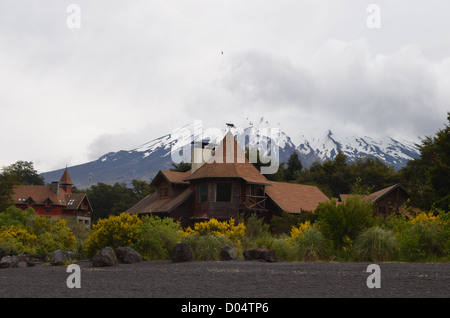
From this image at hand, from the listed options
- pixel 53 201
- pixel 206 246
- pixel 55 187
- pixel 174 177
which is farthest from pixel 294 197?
pixel 55 187

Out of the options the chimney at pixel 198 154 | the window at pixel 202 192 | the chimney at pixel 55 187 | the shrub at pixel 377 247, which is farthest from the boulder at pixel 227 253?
the chimney at pixel 55 187

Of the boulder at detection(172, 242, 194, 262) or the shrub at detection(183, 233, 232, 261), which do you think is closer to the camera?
the boulder at detection(172, 242, 194, 262)

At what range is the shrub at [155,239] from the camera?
17.7 meters

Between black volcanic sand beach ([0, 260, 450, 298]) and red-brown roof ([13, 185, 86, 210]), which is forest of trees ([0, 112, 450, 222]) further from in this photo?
black volcanic sand beach ([0, 260, 450, 298])

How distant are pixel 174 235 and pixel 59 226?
249 inches

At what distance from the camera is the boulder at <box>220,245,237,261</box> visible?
16.3 metres

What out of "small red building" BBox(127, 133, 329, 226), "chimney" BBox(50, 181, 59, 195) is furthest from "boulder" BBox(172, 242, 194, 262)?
"chimney" BBox(50, 181, 59, 195)

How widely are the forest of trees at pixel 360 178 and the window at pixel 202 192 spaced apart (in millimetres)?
10258

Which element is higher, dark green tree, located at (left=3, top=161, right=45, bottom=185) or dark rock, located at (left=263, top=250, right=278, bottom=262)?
dark green tree, located at (left=3, top=161, right=45, bottom=185)

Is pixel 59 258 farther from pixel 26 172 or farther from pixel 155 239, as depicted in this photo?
pixel 26 172

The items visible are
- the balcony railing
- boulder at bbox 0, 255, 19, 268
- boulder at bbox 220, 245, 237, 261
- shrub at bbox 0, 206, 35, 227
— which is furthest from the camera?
the balcony railing

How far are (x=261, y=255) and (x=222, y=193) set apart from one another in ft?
58.4

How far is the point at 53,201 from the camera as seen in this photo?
Answer: 258ft
